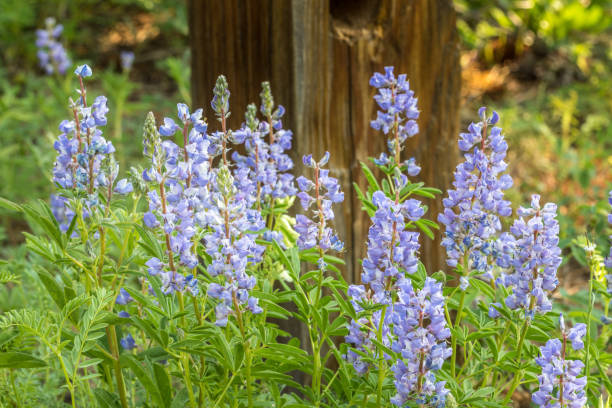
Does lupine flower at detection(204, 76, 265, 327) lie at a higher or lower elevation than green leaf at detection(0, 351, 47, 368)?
higher

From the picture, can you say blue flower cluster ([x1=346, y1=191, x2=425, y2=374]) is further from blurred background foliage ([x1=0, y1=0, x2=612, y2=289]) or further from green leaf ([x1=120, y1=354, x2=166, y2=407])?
blurred background foliage ([x1=0, y1=0, x2=612, y2=289])

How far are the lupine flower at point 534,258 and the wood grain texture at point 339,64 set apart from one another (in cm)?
102

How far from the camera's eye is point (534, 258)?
1.57 metres

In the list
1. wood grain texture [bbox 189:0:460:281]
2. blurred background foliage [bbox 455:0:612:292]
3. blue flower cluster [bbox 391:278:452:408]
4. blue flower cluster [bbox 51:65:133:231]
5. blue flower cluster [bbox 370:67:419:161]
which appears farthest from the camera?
blurred background foliage [bbox 455:0:612:292]

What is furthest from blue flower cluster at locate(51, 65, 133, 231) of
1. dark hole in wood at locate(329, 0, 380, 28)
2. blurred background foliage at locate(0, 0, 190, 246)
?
blurred background foliage at locate(0, 0, 190, 246)

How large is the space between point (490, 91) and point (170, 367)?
16.2 feet

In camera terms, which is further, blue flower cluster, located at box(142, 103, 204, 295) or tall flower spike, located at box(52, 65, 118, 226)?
tall flower spike, located at box(52, 65, 118, 226)

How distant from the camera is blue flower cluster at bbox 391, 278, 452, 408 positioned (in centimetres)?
146

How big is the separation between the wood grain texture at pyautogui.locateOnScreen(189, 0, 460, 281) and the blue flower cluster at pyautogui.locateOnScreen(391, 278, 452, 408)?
1076 millimetres

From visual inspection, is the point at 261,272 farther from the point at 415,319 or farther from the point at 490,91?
the point at 490,91

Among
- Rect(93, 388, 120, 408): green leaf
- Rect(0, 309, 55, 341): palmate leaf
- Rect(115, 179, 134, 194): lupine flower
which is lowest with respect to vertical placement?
Rect(93, 388, 120, 408): green leaf

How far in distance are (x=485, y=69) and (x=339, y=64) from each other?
4315 mm

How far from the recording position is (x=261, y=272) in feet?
6.56

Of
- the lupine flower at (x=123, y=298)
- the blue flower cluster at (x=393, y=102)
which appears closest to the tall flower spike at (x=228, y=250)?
the lupine flower at (x=123, y=298)
